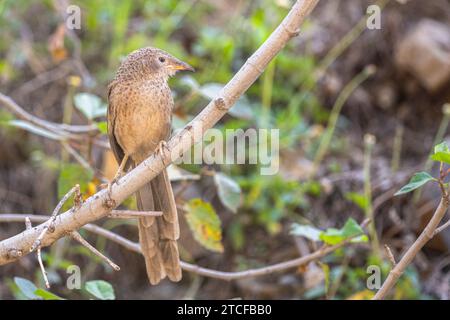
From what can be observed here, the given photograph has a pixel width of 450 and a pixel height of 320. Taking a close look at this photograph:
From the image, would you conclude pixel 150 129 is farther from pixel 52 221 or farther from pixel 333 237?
pixel 333 237

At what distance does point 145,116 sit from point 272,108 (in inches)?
80.6

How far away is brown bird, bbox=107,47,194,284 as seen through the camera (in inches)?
121

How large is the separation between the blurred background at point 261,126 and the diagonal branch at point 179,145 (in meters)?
0.81

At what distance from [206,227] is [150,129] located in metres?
0.60

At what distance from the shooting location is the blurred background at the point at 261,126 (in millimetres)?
4004

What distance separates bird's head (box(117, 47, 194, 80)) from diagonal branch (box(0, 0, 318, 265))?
87cm

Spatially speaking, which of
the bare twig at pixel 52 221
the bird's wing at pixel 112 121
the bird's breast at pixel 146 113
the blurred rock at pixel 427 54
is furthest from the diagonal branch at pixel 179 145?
the blurred rock at pixel 427 54

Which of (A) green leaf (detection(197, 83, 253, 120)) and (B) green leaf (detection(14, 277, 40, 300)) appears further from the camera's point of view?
(A) green leaf (detection(197, 83, 253, 120))

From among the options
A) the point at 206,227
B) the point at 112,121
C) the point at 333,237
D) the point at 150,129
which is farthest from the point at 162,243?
the point at 333,237

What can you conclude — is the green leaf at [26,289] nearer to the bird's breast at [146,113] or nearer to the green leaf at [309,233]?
the bird's breast at [146,113]

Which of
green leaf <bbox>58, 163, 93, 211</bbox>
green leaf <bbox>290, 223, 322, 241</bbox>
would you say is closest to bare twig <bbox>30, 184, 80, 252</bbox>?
green leaf <bbox>58, 163, 93, 211</bbox>

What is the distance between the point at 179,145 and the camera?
2.48 meters

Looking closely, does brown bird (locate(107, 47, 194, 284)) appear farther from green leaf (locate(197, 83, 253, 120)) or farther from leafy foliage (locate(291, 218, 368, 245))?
leafy foliage (locate(291, 218, 368, 245))

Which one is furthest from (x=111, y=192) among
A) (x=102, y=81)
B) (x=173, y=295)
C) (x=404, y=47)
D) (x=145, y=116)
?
(x=404, y=47)
